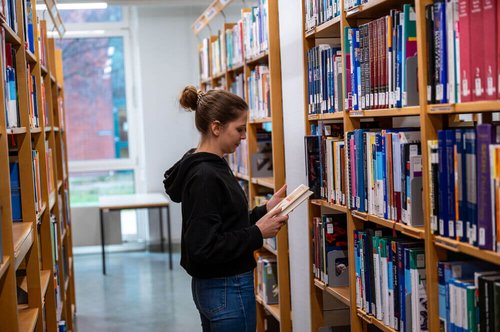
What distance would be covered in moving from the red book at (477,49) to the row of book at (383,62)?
1.15ft

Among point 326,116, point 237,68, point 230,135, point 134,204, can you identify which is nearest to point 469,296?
point 230,135

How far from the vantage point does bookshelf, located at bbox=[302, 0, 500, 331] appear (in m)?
2.02

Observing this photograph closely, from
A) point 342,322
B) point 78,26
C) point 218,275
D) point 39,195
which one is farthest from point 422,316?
point 78,26

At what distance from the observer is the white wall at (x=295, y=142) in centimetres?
349

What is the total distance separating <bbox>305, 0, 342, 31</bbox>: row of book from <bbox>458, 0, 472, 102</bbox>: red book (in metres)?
0.95

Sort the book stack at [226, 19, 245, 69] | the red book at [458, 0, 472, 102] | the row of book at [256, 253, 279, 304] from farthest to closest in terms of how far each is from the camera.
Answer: the book stack at [226, 19, 245, 69], the row of book at [256, 253, 279, 304], the red book at [458, 0, 472, 102]

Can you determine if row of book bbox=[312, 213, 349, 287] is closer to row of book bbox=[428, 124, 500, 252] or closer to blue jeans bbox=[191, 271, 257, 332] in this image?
blue jeans bbox=[191, 271, 257, 332]

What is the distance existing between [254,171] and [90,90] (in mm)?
5066

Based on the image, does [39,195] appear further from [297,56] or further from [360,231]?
[360,231]

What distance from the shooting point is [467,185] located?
1.92 m

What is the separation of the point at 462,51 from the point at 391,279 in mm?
917

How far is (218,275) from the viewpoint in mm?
2549

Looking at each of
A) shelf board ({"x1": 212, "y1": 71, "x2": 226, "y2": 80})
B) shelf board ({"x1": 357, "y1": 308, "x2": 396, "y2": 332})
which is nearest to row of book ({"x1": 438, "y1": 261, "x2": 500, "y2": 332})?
shelf board ({"x1": 357, "y1": 308, "x2": 396, "y2": 332})

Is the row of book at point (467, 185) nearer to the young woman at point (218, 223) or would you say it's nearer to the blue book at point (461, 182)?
A: the blue book at point (461, 182)
